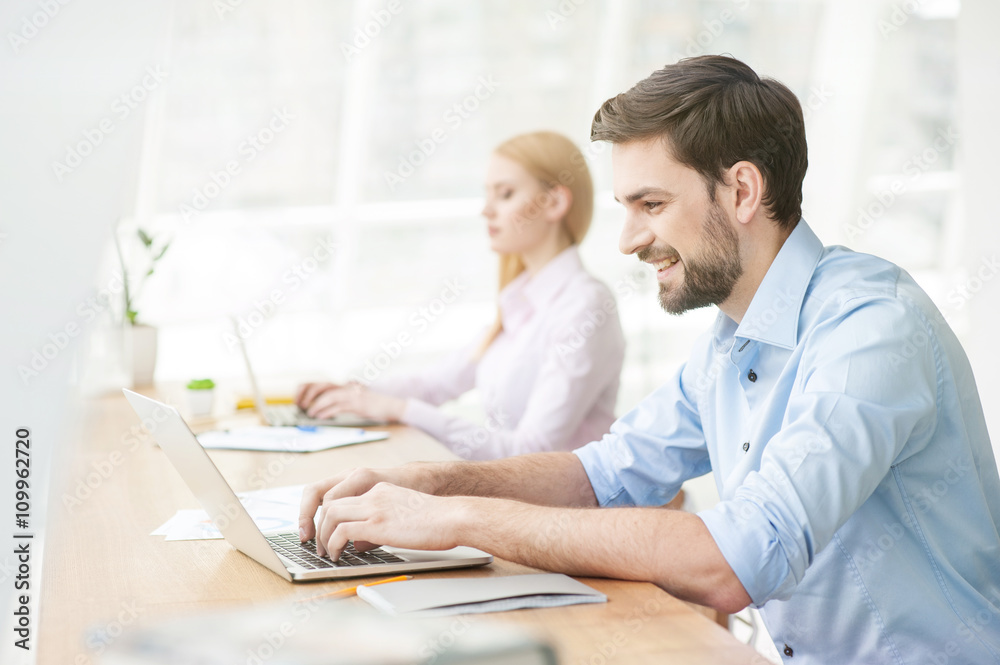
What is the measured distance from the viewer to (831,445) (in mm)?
1049

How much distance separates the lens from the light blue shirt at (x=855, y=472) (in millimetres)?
1042

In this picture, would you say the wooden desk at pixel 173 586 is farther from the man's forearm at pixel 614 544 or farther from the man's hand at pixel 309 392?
the man's hand at pixel 309 392

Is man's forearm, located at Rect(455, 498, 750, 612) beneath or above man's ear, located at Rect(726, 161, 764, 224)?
beneath

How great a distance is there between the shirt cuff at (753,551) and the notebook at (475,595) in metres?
0.16

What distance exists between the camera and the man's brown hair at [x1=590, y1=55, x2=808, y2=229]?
1320 mm

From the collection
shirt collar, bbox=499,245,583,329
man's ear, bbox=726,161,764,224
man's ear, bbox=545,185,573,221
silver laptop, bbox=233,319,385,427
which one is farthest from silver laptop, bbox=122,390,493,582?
man's ear, bbox=545,185,573,221

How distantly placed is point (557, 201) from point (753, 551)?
1.67 metres

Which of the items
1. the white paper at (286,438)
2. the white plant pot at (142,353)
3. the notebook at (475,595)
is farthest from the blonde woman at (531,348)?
the notebook at (475,595)

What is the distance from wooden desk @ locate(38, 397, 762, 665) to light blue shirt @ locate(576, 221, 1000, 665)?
14 centimetres

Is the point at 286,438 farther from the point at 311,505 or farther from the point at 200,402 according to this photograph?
the point at 311,505

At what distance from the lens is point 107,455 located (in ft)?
6.21

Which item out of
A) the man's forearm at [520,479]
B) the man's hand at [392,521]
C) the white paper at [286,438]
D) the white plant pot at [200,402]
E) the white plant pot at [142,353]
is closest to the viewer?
the man's hand at [392,521]

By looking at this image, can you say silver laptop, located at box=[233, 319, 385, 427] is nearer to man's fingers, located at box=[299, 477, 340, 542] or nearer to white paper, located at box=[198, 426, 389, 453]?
white paper, located at box=[198, 426, 389, 453]

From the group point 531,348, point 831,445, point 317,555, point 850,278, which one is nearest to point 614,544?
point 831,445
